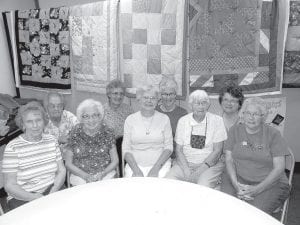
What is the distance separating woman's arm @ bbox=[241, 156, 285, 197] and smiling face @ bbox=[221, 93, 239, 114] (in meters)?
0.62

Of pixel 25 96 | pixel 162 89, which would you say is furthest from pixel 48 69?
pixel 162 89

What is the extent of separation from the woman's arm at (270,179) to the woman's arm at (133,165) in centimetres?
79

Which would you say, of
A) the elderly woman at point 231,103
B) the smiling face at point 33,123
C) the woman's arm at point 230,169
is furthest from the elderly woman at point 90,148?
the elderly woman at point 231,103

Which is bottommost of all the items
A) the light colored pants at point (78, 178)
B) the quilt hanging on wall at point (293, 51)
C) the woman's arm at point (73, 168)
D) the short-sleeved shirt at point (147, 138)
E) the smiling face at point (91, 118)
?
the light colored pants at point (78, 178)

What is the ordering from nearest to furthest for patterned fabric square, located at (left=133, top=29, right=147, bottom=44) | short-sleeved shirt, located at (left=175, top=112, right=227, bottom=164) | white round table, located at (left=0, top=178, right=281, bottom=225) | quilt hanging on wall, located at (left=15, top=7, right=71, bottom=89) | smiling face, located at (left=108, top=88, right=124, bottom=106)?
white round table, located at (left=0, top=178, right=281, bottom=225) → short-sleeved shirt, located at (left=175, top=112, right=227, bottom=164) → smiling face, located at (left=108, top=88, right=124, bottom=106) → patterned fabric square, located at (left=133, top=29, right=147, bottom=44) → quilt hanging on wall, located at (left=15, top=7, right=71, bottom=89)

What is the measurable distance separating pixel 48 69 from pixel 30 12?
68cm

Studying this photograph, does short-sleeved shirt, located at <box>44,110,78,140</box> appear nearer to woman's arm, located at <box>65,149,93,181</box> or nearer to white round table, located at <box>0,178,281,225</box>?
woman's arm, located at <box>65,149,93,181</box>

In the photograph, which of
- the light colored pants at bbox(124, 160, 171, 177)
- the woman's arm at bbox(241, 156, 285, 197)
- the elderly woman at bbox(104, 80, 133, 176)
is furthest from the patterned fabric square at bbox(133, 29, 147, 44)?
the woman's arm at bbox(241, 156, 285, 197)

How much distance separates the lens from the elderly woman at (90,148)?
277 centimetres

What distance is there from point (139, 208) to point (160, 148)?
112cm

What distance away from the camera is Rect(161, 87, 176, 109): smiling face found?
123 inches

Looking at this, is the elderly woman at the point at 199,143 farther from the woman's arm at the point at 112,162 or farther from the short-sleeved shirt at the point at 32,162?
the short-sleeved shirt at the point at 32,162

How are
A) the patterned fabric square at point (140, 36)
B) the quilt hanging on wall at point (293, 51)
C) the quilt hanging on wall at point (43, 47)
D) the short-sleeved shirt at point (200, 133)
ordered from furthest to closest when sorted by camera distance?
the quilt hanging on wall at point (43, 47) → the patterned fabric square at point (140, 36) → the quilt hanging on wall at point (293, 51) → the short-sleeved shirt at point (200, 133)

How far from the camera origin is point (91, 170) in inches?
110
